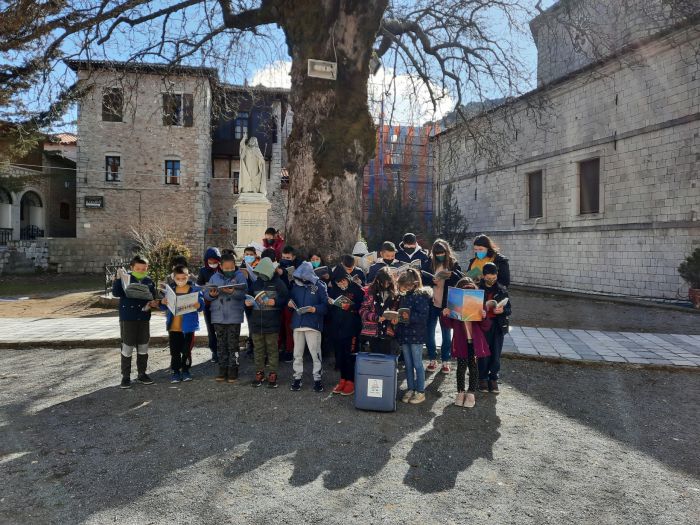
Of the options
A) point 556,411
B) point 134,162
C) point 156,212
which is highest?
point 134,162

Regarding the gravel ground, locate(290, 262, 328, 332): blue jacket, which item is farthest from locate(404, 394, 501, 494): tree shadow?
locate(290, 262, 328, 332): blue jacket

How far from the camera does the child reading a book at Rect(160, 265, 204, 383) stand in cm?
617

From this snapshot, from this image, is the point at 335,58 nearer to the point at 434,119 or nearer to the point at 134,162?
the point at 434,119

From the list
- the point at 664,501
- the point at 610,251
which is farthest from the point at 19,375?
the point at 610,251

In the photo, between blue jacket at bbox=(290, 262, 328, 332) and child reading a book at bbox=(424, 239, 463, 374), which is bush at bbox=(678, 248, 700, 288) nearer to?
child reading a book at bbox=(424, 239, 463, 374)

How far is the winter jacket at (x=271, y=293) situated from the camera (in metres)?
5.96

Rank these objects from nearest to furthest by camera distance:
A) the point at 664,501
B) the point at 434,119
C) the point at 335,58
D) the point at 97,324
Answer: the point at 664,501, the point at 335,58, the point at 97,324, the point at 434,119

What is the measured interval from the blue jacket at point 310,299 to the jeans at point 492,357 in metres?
2.08

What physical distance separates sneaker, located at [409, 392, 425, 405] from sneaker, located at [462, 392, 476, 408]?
475 mm

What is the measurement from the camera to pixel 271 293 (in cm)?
599

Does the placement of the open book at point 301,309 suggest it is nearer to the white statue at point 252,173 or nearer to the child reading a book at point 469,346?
the child reading a book at point 469,346

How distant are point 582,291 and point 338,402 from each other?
14.9 metres

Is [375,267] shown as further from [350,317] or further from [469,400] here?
[469,400]

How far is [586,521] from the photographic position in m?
3.04
